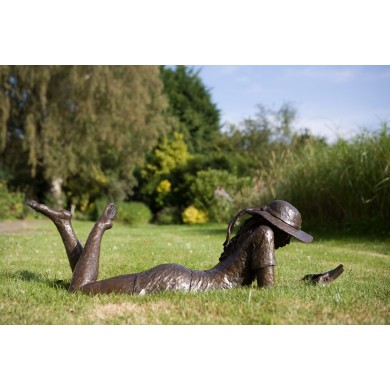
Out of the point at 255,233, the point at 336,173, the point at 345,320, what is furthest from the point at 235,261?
the point at 336,173

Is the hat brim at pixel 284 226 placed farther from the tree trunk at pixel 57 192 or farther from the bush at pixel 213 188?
the tree trunk at pixel 57 192

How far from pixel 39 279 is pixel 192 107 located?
2316 centimetres

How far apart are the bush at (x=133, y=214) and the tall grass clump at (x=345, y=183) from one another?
8.85m

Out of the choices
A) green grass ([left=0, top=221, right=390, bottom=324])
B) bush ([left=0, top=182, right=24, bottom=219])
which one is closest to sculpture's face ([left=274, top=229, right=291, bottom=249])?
green grass ([left=0, top=221, right=390, bottom=324])

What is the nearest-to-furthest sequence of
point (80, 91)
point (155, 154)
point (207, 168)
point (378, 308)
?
point (378, 308) < point (80, 91) < point (207, 168) < point (155, 154)

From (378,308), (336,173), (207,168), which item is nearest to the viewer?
(378,308)

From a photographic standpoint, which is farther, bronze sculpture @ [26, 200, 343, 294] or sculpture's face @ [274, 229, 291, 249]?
sculpture's face @ [274, 229, 291, 249]

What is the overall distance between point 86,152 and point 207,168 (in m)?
5.37

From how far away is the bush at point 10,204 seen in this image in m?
16.2

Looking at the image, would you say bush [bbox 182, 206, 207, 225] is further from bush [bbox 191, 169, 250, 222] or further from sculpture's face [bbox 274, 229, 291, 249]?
sculpture's face [bbox 274, 229, 291, 249]

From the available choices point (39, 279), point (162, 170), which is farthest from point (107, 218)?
point (162, 170)

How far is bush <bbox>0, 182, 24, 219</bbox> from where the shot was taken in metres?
16.2

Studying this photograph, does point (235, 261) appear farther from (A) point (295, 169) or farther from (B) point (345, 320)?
(A) point (295, 169)
